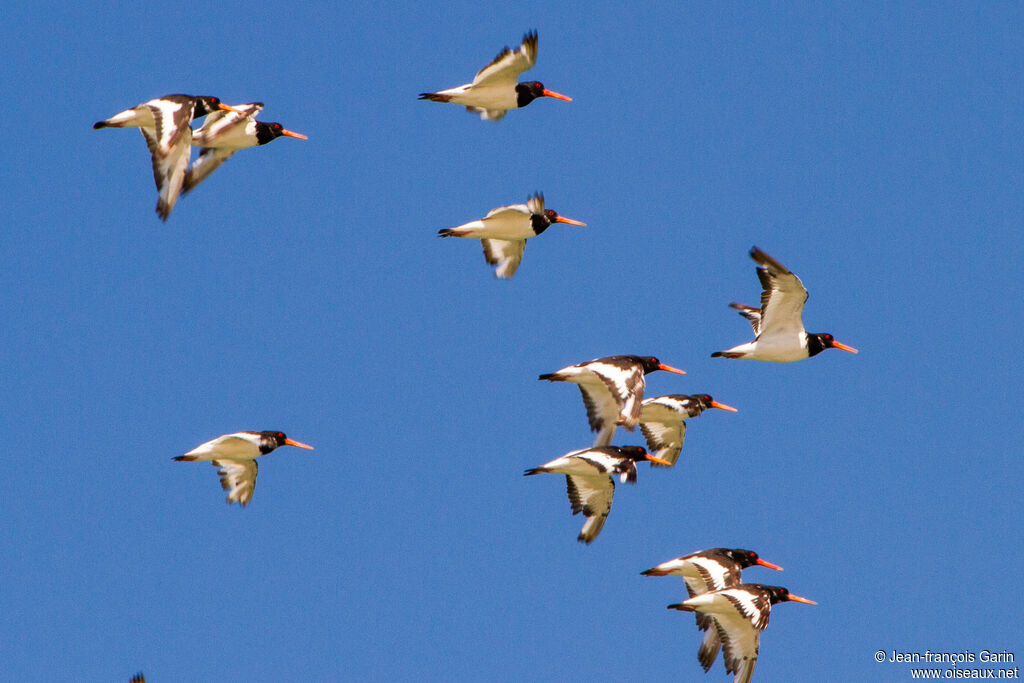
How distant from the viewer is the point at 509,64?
1898cm

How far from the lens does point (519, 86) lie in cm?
1980

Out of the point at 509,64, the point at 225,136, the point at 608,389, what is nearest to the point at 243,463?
the point at 225,136

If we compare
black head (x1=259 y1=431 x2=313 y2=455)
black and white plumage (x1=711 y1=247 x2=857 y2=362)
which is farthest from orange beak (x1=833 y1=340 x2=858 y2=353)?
black head (x1=259 y1=431 x2=313 y2=455)

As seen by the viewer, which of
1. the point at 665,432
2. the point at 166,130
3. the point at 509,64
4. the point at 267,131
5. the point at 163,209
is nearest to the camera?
the point at 163,209

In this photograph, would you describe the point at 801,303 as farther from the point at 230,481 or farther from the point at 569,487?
the point at 230,481

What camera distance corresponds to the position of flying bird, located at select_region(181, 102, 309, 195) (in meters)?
19.9

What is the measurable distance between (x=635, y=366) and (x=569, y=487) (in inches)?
73.0

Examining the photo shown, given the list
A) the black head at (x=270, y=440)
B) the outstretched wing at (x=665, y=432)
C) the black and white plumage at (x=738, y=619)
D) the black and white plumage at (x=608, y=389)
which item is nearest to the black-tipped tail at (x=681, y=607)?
the black and white plumage at (x=738, y=619)

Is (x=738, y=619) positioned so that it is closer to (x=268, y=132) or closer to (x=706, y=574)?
(x=706, y=574)

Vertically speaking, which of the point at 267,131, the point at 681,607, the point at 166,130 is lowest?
the point at 681,607

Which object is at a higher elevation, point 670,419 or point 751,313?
point 751,313

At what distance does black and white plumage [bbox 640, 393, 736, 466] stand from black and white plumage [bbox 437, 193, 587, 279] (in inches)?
108

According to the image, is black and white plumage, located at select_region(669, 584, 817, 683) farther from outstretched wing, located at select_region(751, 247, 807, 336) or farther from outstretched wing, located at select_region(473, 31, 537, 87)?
outstretched wing, located at select_region(473, 31, 537, 87)

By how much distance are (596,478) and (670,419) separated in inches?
104
